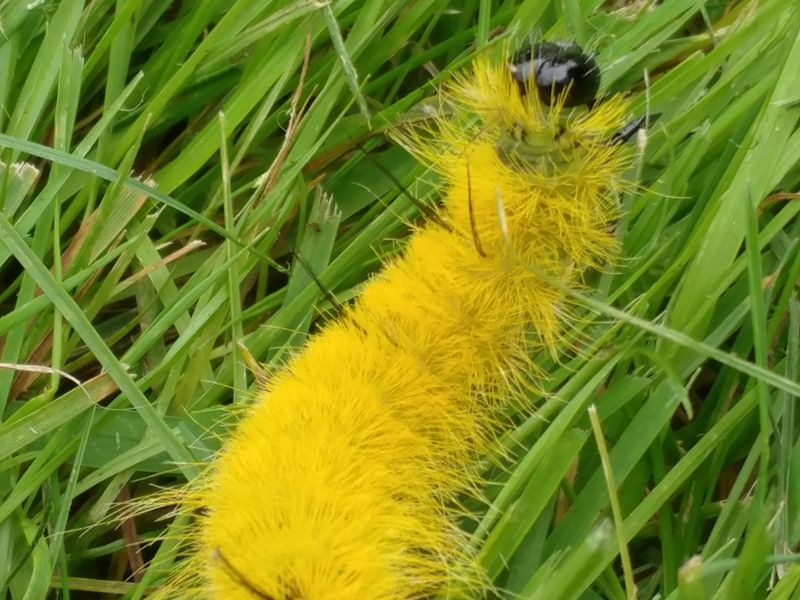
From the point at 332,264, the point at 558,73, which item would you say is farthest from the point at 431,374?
the point at 558,73

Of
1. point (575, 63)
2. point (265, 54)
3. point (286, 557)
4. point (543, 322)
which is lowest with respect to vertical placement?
point (543, 322)

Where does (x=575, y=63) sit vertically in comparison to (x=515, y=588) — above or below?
above

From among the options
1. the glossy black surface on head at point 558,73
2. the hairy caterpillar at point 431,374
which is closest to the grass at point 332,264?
the hairy caterpillar at point 431,374

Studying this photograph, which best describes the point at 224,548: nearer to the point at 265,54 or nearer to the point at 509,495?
the point at 509,495

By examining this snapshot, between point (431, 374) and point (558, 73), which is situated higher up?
point (558, 73)

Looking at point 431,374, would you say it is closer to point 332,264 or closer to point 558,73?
point 332,264

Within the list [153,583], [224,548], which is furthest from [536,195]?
[153,583]

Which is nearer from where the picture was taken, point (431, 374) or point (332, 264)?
point (431, 374)

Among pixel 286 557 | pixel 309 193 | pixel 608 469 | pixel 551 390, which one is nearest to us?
pixel 286 557

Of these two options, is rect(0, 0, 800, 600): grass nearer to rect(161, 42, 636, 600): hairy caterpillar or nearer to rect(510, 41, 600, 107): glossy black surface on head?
rect(161, 42, 636, 600): hairy caterpillar
